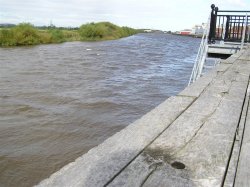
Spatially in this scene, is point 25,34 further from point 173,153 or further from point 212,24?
point 173,153

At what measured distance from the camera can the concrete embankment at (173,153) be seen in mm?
1540

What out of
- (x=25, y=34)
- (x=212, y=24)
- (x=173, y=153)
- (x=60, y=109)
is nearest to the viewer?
(x=173, y=153)

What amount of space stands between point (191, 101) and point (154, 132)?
3.50 ft

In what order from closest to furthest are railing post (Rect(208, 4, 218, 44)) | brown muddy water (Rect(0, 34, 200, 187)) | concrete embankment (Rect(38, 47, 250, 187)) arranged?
concrete embankment (Rect(38, 47, 250, 187)) < brown muddy water (Rect(0, 34, 200, 187)) < railing post (Rect(208, 4, 218, 44))

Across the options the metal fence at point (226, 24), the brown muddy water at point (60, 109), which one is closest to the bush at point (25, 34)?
the brown muddy water at point (60, 109)

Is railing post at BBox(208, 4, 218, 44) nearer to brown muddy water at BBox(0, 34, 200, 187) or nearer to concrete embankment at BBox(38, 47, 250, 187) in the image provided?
brown muddy water at BBox(0, 34, 200, 187)

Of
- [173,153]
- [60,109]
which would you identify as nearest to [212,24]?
[60,109]

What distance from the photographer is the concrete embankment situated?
5.05ft

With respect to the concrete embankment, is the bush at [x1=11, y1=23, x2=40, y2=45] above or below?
above

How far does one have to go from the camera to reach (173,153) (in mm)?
1840

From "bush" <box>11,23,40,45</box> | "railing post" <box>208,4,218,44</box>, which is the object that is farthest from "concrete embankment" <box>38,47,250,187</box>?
"bush" <box>11,23,40,45</box>

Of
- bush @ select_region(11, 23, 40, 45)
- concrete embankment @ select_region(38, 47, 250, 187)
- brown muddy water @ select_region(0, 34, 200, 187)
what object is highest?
bush @ select_region(11, 23, 40, 45)

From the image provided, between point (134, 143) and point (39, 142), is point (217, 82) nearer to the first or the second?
point (134, 143)

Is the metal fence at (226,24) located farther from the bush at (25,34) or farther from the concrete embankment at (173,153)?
the bush at (25,34)
